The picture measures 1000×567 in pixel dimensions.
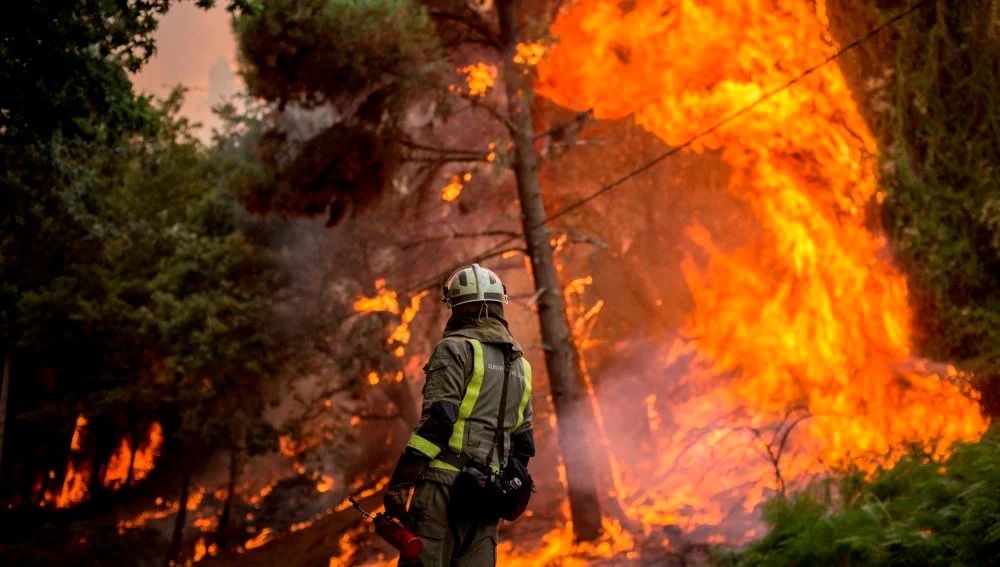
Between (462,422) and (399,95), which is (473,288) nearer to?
(462,422)

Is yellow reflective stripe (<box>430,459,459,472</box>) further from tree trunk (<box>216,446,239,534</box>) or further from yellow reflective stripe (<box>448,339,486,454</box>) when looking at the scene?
tree trunk (<box>216,446,239,534</box>)

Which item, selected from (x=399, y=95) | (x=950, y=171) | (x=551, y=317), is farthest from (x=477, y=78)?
(x=950, y=171)

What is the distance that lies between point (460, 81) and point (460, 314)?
33.2 ft

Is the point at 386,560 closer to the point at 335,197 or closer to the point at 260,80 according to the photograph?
the point at 335,197

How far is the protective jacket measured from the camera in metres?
3.81

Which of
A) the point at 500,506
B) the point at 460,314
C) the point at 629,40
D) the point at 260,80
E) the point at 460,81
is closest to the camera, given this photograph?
the point at 500,506

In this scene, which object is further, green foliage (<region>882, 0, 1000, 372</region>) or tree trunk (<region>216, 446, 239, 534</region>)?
tree trunk (<region>216, 446, 239, 534</region>)

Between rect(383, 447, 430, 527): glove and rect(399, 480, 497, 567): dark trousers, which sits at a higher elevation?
rect(383, 447, 430, 527): glove

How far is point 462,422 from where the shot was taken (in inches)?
157

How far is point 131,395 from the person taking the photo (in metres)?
17.8

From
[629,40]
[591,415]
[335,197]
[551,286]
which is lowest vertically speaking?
[591,415]

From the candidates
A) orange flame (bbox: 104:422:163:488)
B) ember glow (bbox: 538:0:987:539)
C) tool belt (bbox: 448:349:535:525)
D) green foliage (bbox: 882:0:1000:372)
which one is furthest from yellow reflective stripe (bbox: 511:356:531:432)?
orange flame (bbox: 104:422:163:488)

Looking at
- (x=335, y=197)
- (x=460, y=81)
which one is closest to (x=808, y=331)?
(x=460, y=81)

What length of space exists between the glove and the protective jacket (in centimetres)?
7
